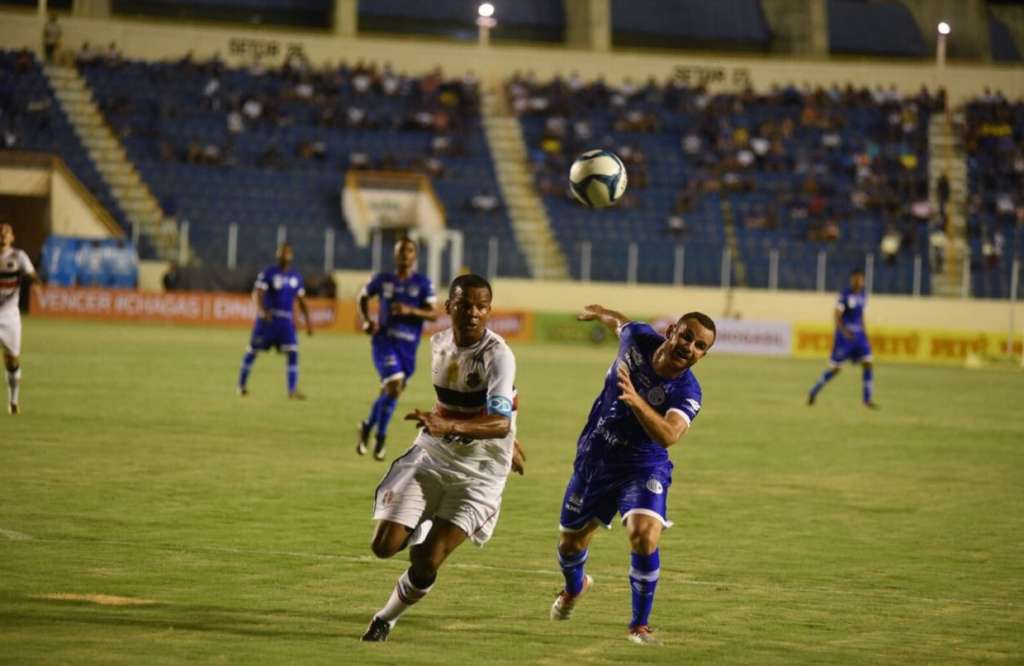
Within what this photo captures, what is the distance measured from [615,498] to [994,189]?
50.1 m

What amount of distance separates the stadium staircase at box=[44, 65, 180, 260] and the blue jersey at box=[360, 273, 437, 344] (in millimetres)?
30861

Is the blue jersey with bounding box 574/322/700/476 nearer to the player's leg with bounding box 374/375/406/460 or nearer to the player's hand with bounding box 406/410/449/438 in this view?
the player's hand with bounding box 406/410/449/438

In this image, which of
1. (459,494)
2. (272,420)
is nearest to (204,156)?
(272,420)

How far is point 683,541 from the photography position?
44.0 feet

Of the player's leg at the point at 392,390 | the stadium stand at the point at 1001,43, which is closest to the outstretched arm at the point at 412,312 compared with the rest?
the player's leg at the point at 392,390

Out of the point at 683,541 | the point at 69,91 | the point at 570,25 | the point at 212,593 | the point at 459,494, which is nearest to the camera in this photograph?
the point at 459,494

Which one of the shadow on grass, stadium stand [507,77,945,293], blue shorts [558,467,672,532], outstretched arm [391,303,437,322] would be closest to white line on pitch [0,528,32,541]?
the shadow on grass

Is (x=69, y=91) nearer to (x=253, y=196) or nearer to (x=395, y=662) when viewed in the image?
(x=253, y=196)

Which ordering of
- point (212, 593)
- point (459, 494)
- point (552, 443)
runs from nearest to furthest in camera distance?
point (459, 494) < point (212, 593) < point (552, 443)

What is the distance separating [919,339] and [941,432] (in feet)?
83.1

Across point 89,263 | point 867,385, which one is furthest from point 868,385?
point 89,263

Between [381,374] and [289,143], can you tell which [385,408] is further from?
[289,143]

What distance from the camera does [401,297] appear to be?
19.7 m

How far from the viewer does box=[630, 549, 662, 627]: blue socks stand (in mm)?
9195
